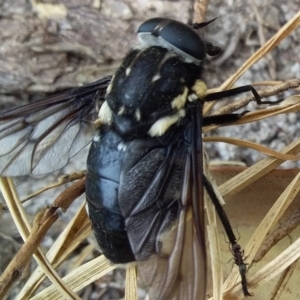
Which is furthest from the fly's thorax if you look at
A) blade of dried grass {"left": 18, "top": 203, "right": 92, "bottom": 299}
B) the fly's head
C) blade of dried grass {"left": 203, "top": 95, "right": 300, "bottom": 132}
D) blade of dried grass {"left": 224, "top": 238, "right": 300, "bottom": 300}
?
blade of dried grass {"left": 224, "top": 238, "right": 300, "bottom": 300}

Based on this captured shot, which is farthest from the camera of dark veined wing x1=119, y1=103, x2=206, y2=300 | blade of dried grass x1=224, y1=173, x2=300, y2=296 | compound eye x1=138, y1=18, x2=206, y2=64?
compound eye x1=138, y1=18, x2=206, y2=64

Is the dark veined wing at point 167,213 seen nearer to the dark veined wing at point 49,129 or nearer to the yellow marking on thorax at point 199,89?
the yellow marking on thorax at point 199,89

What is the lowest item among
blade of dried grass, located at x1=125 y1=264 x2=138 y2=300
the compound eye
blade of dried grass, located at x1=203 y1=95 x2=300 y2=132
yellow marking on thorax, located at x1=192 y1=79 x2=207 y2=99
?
blade of dried grass, located at x1=125 y1=264 x2=138 y2=300

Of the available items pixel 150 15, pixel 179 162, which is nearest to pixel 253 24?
pixel 150 15

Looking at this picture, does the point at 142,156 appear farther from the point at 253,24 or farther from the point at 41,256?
the point at 253,24

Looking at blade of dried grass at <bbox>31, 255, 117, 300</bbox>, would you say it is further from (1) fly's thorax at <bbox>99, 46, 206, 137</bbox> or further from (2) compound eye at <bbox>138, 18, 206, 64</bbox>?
(2) compound eye at <bbox>138, 18, 206, 64</bbox>

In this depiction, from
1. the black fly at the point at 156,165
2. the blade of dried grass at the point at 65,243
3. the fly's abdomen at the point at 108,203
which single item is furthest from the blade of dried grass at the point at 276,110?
the blade of dried grass at the point at 65,243
